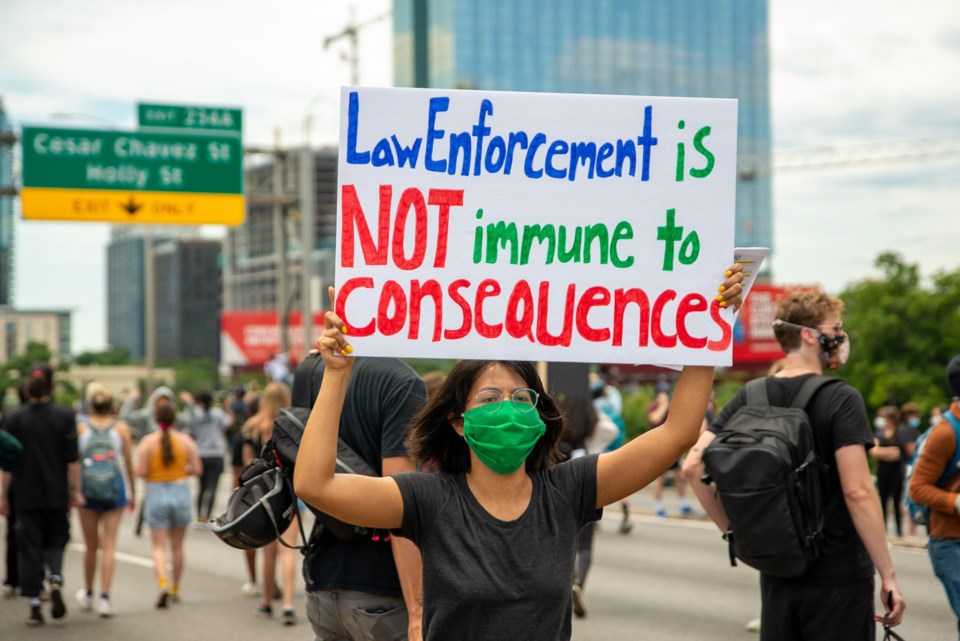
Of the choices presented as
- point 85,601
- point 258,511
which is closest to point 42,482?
point 85,601

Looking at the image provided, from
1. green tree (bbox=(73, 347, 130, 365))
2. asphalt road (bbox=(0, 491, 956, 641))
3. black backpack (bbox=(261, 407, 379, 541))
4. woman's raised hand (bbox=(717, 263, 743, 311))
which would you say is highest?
woman's raised hand (bbox=(717, 263, 743, 311))

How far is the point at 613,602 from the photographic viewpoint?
1029 centimetres

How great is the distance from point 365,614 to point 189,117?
19506mm

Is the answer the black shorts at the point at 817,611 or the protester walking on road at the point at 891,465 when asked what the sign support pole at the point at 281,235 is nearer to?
the protester walking on road at the point at 891,465

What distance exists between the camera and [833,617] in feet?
14.3

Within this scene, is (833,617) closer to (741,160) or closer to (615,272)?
(615,272)

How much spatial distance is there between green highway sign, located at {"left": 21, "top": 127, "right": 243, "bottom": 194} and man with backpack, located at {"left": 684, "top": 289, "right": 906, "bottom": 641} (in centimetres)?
1832

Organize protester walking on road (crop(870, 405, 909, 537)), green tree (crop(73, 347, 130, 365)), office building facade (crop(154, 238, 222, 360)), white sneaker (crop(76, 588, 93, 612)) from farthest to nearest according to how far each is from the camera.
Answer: office building facade (crop(154, 238, 222, 360)) → green tree (crop(73, 347, 130, 365)) → protester walking on road (crop(870, 405, 909, 537)) → white sneaker (crop(76, 588, 93, 612))

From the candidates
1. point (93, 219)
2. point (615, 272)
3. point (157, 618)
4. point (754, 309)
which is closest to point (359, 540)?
point (615, 272)

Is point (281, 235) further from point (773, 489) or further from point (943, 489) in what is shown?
point (773, 489)

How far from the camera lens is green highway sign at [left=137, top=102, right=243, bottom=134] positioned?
72.9ft

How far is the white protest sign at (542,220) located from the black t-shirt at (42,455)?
279 inches

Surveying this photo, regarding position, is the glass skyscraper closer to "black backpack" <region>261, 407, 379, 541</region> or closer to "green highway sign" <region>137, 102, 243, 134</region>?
"green highway sign" <region>137, 102, 243, 134</region>

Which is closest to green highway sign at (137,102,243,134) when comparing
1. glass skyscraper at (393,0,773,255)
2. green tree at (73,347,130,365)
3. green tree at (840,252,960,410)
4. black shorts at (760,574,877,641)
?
black shorts at (760,574,877,641)
